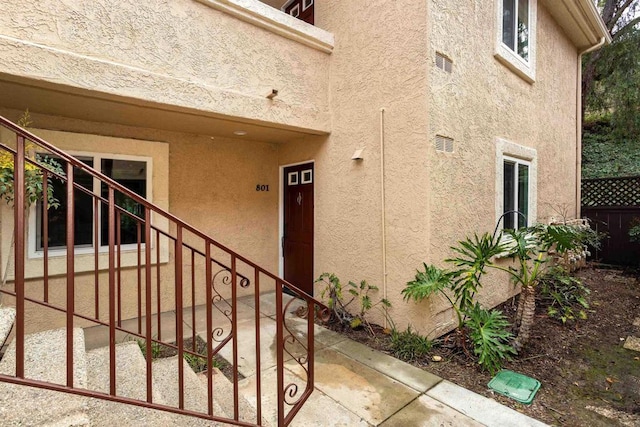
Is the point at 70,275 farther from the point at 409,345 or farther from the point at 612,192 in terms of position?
the point at 612,192

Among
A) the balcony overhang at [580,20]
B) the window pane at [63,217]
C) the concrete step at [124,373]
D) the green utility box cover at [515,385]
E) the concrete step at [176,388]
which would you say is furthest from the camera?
the balcony overhang at [580,20]

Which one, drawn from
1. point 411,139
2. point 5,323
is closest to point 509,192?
point 411,139

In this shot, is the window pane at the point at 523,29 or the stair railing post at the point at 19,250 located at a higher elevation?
the window pane at the point at 523,29

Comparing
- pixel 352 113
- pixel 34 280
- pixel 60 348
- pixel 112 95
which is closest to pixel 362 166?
pixel 352 113

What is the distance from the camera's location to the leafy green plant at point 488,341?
12.5 feet

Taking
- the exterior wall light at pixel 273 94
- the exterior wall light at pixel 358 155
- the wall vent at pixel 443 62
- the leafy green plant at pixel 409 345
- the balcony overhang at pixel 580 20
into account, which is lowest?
the leafy green plant at pixel 409 345

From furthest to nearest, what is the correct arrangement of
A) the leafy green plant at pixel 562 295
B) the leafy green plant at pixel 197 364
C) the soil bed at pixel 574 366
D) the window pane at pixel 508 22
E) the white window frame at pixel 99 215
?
the window pane at pixel 508 22
the leafy green plant at pixel 562 295
the white window frame at pixel 99 215
the leafy green plant at pixel 197 364
the soil bed at pixel 574 366

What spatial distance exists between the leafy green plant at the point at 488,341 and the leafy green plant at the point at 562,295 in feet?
5.79

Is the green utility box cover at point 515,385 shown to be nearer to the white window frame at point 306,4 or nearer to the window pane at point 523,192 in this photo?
the window pane at point 523,192

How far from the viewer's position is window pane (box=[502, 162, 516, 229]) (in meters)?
6.12

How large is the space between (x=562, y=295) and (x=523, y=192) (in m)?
2.10

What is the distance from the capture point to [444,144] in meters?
4.61

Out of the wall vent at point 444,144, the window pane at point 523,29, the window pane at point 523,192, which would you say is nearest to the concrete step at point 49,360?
the wall vent at point 444,144

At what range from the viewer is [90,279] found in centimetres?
509
